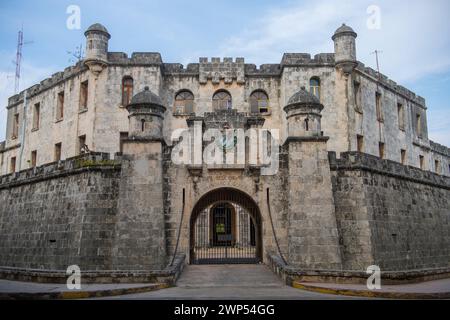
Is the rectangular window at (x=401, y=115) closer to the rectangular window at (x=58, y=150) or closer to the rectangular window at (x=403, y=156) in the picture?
the rectangular window at (x=403, y=156)

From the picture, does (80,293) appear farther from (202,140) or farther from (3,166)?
(3,166)

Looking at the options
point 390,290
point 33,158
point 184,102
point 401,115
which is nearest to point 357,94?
point 401,115

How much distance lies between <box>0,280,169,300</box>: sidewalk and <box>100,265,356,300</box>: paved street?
0.33 m

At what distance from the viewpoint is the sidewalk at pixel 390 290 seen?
9.83m

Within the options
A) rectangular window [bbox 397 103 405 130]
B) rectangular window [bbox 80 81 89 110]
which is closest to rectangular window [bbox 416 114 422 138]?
rectangular window [bbox 397 103 405 130]

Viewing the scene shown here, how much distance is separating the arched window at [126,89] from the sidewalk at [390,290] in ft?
A: 55.3

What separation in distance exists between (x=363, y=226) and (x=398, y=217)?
2.83 metres

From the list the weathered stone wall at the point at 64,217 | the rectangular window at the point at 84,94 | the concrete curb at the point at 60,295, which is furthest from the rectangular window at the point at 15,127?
the concrete curb at the point at 60,295

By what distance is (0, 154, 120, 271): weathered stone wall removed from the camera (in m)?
Answer: 15.0

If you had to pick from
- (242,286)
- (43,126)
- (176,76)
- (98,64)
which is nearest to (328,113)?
(176,76)

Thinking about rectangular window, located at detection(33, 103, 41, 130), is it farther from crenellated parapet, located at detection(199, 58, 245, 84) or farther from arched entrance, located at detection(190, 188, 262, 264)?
arched entrance, located at detection(190, 188, 262, 264)

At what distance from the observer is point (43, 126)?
2919cm

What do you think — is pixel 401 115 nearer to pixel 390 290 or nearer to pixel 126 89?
pixel 126 89
